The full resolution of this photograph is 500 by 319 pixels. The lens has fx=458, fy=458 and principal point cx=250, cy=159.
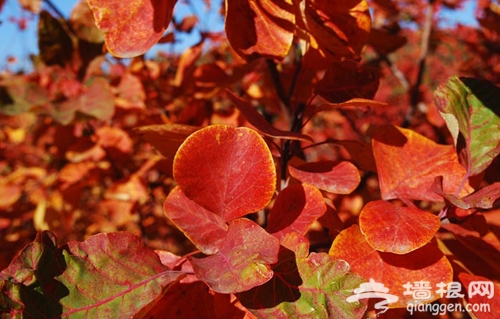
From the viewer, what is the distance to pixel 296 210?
53cm

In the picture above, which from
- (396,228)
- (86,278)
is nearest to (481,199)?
(396,228)

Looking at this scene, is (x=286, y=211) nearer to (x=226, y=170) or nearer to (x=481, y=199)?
(x=226, y=170)

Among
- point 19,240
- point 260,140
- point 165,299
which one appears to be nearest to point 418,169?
point 260,140

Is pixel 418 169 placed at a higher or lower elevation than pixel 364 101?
lower

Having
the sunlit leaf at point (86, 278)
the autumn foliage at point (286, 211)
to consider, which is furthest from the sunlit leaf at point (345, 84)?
the sunlit leaf at point (86, 278)

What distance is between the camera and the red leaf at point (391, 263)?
0.50 metres

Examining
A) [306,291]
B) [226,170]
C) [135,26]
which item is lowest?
[306,291]

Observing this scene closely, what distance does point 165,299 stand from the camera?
537 mm

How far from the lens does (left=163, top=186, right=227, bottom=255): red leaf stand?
→ 0.52 m

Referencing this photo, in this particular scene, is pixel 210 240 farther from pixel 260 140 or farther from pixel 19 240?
pixel 19 240

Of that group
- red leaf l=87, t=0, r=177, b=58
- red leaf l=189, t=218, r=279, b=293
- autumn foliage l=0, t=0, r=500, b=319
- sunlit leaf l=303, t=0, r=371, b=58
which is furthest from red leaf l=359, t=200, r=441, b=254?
red leaf l=87, t=0, r=177, b=58

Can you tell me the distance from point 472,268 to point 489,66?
57.1 inches

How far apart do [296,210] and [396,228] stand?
11 centimetres

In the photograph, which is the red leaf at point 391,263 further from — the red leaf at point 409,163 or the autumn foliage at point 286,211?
the red leaf at point 409,163
